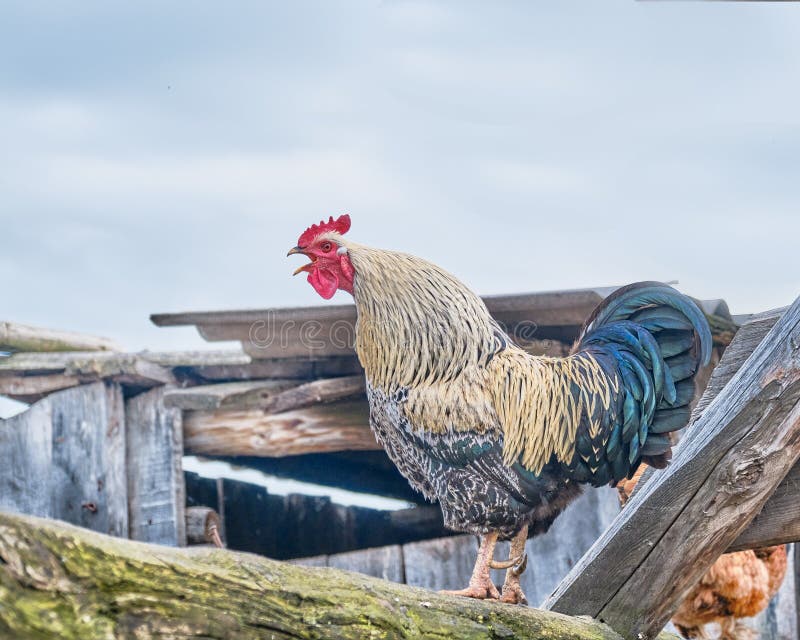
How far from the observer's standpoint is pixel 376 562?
182 inches

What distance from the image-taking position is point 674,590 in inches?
102

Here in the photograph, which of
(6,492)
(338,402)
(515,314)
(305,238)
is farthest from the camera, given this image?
(338,402)

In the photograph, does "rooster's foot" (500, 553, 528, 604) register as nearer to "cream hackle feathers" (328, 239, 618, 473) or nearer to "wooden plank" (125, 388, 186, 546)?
"cream hackle feathers" (328, 239, 618, 473)

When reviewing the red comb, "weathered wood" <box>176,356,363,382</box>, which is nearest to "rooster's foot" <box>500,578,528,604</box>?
the red comb

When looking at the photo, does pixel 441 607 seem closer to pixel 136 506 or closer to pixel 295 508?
pixel 136 506

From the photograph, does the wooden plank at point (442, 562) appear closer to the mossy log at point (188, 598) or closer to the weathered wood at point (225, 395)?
the weathered wood at point (225, 395)

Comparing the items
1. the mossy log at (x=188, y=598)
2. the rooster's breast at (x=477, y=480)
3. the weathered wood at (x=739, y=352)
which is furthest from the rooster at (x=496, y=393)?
the mossy log at (x=188, y=598)

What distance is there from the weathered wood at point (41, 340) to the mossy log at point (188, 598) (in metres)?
2.67

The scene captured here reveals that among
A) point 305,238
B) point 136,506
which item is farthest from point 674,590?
point 136,506

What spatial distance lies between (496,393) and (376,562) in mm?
2104

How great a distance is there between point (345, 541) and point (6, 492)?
5.76ft

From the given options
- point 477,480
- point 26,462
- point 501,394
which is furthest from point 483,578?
point 26,462

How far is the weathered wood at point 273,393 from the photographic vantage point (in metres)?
Result: 4.14

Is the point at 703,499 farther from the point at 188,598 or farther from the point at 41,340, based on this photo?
the point at 41,340
